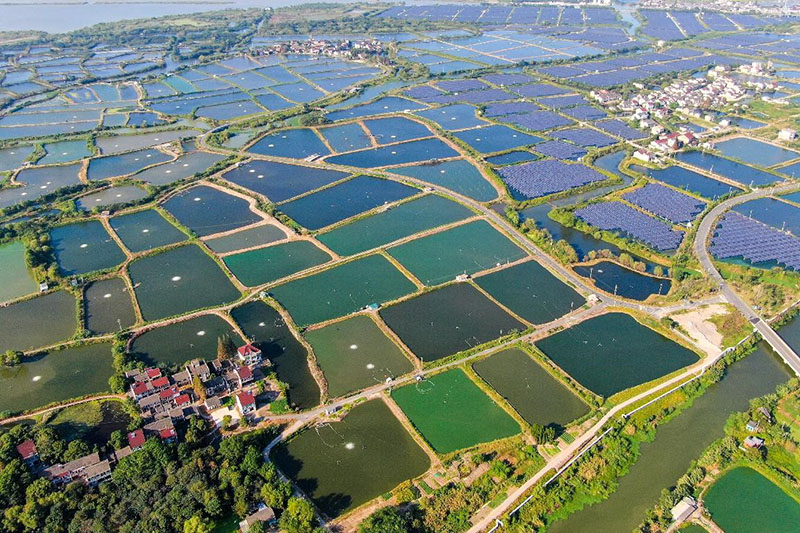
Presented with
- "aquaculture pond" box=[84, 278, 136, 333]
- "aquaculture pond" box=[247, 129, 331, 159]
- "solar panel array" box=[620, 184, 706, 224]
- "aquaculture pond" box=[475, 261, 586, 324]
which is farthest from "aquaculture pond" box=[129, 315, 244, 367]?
"solar panel array" box=[620, 184, 706, 224]

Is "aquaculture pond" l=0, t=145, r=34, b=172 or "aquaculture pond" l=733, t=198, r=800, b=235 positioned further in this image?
"aquaculture pond" l=0, t=145, r=34, b=172

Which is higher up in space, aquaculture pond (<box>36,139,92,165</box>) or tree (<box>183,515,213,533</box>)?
aquaculture pond (<box>36,139,92,165</box>)

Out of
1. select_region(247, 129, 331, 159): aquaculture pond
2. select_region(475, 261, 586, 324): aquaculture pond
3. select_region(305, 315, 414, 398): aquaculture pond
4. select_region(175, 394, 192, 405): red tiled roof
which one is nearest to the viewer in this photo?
select_region(175, 394, 192, 405): red tiled roof

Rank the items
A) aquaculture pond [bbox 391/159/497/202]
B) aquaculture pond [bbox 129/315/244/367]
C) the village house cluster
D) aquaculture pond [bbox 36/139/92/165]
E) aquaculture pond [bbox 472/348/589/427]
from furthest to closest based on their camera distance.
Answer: the village house cluster
aquaculture pond [bbox 36/139/92/165]
aquaculture pond [bbox 391/159/497/202]
aquaculture pond [bbox 129/315/244/367]
aquaculture pond [bbox 472/348/589/427]

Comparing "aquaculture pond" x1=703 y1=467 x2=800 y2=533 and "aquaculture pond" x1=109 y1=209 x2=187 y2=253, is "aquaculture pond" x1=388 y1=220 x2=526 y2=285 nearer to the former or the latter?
"aquaculture pond" x1=109 y1=209 x2=187 y2=253

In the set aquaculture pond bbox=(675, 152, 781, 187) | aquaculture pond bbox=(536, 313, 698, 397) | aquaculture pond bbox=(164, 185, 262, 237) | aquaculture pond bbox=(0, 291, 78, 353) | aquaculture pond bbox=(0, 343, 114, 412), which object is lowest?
aquaculture pond bbox=(0, 343, 114, 412)

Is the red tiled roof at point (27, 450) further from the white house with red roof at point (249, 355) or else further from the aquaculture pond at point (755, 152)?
the aquaculture pond at point (755, 152)

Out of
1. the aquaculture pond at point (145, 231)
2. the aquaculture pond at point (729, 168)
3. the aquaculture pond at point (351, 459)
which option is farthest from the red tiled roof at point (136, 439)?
the aquaculture pond at point (729, 168)
